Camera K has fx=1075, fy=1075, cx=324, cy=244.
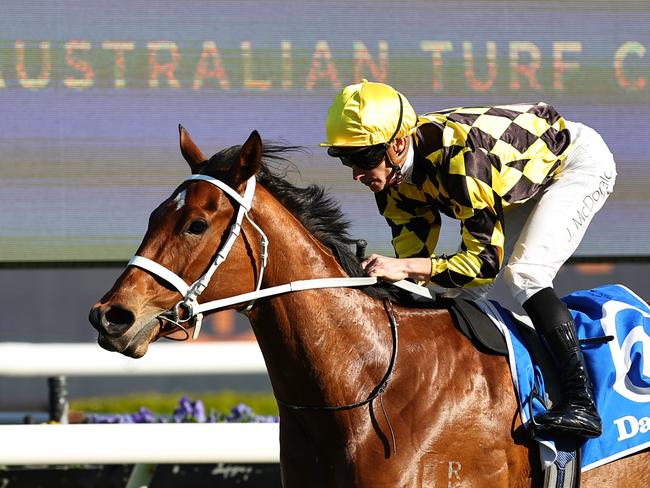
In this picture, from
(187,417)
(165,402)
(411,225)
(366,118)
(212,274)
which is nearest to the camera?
(212,274)

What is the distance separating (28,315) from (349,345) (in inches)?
112

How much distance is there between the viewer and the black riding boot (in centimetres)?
256

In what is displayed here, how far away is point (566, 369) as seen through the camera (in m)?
2.65

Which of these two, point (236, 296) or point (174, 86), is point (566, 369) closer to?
point (236, 296)

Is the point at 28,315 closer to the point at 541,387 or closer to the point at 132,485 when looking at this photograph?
the point at 132,485

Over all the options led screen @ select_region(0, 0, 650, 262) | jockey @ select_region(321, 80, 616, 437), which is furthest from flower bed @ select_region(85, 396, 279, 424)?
jockey @ select_region(321, 80, 616, 437)

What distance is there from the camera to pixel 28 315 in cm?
502

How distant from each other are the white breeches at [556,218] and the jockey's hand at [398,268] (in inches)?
9.4

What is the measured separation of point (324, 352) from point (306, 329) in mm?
70

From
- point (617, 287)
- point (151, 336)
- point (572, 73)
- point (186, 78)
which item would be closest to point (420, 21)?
point (572, 73)

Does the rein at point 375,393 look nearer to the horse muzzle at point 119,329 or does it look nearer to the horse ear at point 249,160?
the horse muzzle at point 119,329

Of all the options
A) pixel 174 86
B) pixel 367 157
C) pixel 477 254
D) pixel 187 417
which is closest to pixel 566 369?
pixel 477 254

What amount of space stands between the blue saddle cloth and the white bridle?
491mm

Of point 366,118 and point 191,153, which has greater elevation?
point 366,118
